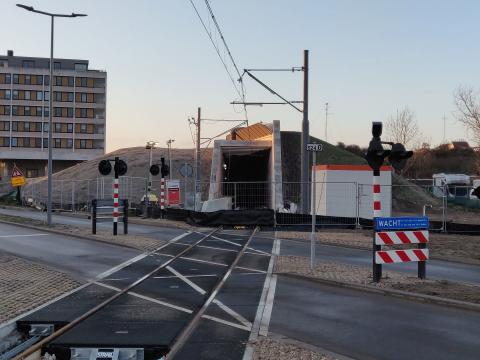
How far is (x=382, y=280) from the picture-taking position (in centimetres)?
1099

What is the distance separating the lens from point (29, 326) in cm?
761

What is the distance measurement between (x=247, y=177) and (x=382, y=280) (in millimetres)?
42542

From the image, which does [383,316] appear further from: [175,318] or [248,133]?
[248,133]

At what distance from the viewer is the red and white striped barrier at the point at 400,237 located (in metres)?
10.8

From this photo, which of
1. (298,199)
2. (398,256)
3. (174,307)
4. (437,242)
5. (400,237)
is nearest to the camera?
(174,307)

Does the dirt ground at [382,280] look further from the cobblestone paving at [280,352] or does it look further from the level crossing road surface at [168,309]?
the cobblestone paving at [280,352]

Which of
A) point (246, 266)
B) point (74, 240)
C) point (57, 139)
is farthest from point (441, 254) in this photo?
point (57, 139)

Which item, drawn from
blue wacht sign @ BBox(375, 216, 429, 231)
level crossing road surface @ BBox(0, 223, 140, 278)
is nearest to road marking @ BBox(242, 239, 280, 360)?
blue wacht sign @ BBox(375, 216, 429, 231)

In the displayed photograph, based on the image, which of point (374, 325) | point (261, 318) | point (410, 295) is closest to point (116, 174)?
point (410, 295)

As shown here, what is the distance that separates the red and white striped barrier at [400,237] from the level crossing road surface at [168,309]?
7.69 feet

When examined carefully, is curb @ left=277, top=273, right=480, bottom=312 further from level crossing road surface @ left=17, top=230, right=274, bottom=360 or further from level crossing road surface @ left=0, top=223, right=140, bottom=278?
level crossing road surface @ left=0, top=223, right=140, bottom=278

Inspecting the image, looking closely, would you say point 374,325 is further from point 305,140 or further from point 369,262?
point 305,140

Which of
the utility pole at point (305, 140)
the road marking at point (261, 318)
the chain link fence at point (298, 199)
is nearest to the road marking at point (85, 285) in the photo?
the road marking at point (261, 318)

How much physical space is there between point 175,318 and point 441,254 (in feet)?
33.0
